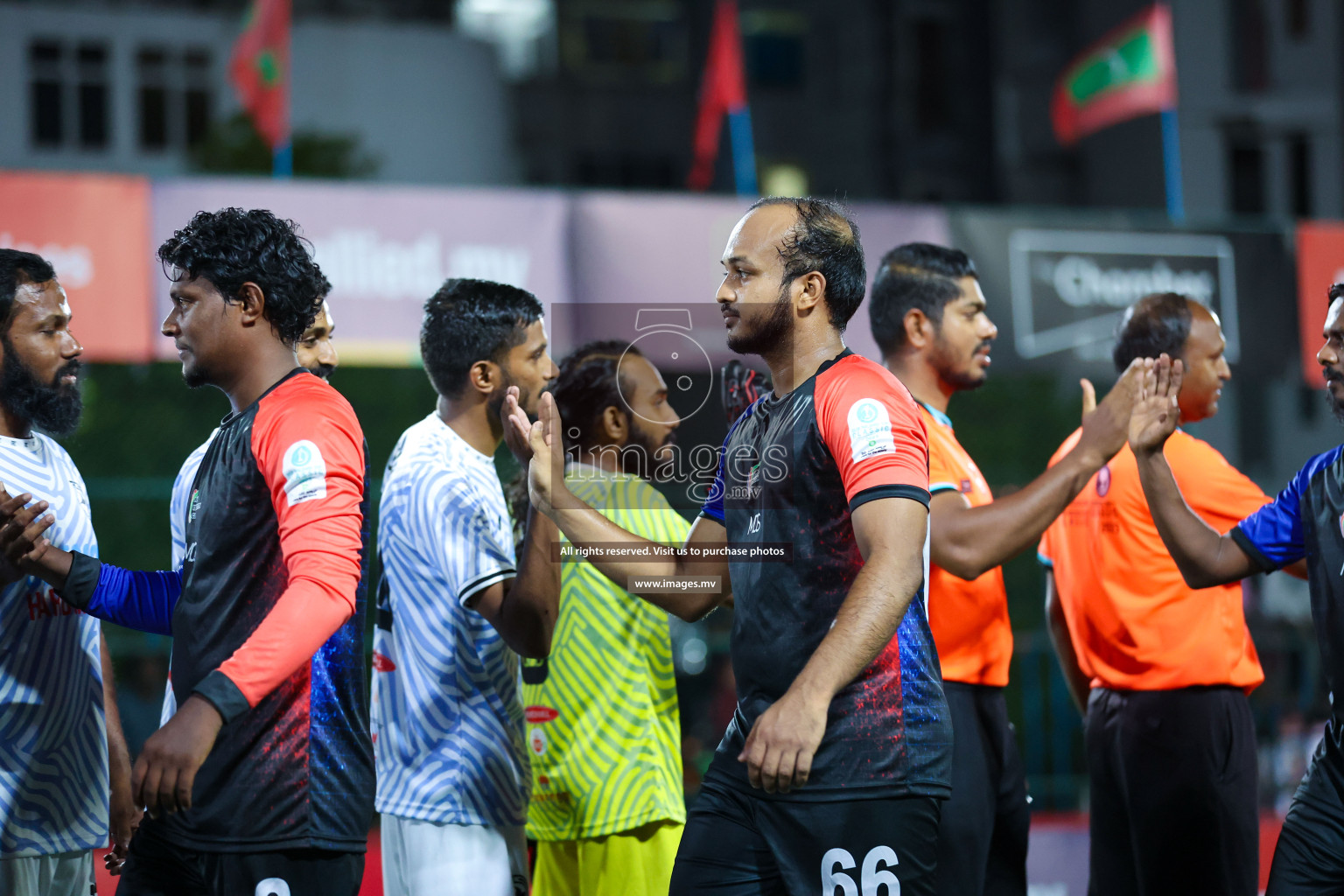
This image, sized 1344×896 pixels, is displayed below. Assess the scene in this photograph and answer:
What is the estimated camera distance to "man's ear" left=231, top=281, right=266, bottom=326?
3.26 m

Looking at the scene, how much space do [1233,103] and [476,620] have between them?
2410cm

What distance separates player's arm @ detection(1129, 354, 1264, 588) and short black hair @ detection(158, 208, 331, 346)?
2372 mm

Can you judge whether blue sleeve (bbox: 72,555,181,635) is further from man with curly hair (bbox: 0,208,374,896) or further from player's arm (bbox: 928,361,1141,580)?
player's arm (bbox: 928,361,1141,580)

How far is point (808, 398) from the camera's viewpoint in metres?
3.17

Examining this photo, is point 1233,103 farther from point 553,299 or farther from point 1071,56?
point 553,299

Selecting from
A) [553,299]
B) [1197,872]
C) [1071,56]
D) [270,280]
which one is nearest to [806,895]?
[270,280]

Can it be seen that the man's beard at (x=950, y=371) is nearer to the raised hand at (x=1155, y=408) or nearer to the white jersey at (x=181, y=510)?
the raised hand at (x=1155, y=408)

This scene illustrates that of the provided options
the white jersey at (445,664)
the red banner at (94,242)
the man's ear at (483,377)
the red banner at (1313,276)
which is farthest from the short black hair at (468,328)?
the red banner at (1313,276)

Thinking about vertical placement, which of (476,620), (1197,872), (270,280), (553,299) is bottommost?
(1197,872)

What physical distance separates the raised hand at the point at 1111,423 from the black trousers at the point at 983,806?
0.81 metres

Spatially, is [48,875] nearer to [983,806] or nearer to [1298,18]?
[983,806]

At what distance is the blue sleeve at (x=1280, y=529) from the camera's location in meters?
3.89

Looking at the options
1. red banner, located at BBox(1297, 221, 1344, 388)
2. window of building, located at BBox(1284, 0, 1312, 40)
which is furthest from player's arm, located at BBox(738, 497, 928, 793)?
window of building, located at BBox(1284, 0, 1312, 40)

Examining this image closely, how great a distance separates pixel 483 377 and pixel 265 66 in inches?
359
